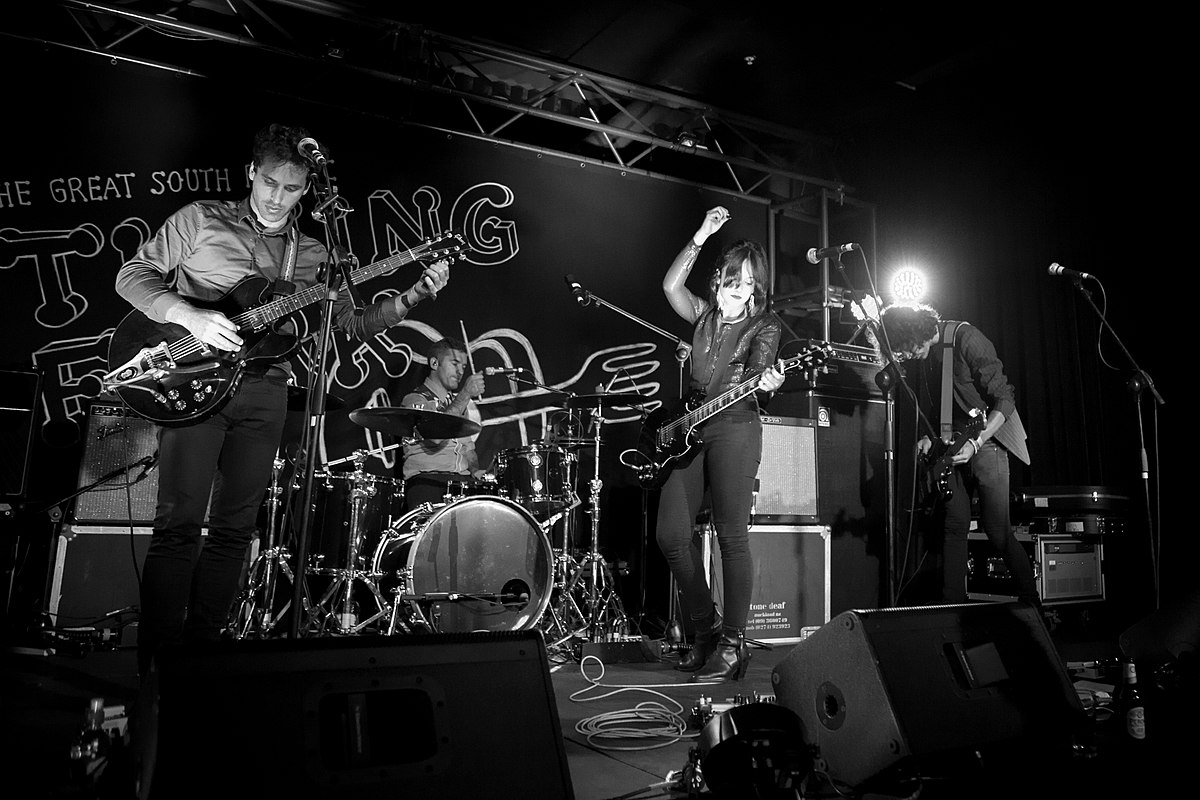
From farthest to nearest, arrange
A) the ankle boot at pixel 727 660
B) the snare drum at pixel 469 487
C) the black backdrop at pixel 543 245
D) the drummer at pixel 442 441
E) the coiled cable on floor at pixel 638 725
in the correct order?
the black backdrop at pixel 543 245
the drummer at pixel 442 441
the snare drum at pixel 469 487
the ankle boot at pixel 727 660
the coiled cable on floor at pixel 638 725

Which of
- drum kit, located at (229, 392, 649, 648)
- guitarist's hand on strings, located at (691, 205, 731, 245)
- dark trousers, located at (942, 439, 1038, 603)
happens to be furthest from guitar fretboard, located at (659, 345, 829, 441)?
dark trousers, located at (942, 439, 1038, 603)

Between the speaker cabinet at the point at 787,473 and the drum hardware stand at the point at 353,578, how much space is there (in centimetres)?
260

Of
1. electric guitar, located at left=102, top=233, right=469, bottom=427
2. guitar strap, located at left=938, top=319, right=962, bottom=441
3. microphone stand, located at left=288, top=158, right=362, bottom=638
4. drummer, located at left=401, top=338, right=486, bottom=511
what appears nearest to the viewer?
microphone stand, located at left=288, top=158, right=362, bottom=638

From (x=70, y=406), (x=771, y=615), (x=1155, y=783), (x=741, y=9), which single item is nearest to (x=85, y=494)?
(x=70, y=406)

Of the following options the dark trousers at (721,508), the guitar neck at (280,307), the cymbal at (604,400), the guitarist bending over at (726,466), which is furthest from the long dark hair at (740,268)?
the guitar neck at (280,307)

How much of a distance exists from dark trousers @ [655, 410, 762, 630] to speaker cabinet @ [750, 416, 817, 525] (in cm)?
161

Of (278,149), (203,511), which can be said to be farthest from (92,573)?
(278,149)

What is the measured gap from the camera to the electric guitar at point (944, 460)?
5180 millimetres

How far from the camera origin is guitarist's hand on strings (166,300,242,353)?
9.45ft

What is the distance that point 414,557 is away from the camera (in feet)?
14.9

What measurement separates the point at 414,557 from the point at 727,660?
70.3 inches

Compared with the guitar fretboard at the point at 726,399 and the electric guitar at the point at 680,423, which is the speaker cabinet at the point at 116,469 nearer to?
the electric guitar at the point at 680,423

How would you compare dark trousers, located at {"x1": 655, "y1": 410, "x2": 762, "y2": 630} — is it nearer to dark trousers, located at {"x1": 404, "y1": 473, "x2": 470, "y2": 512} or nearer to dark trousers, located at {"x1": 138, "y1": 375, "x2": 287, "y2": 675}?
dark trousers, located at {"x1": 404, "y1": 473, "x2": 470, "y2": 512}

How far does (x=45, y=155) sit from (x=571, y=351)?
384 centimetres
